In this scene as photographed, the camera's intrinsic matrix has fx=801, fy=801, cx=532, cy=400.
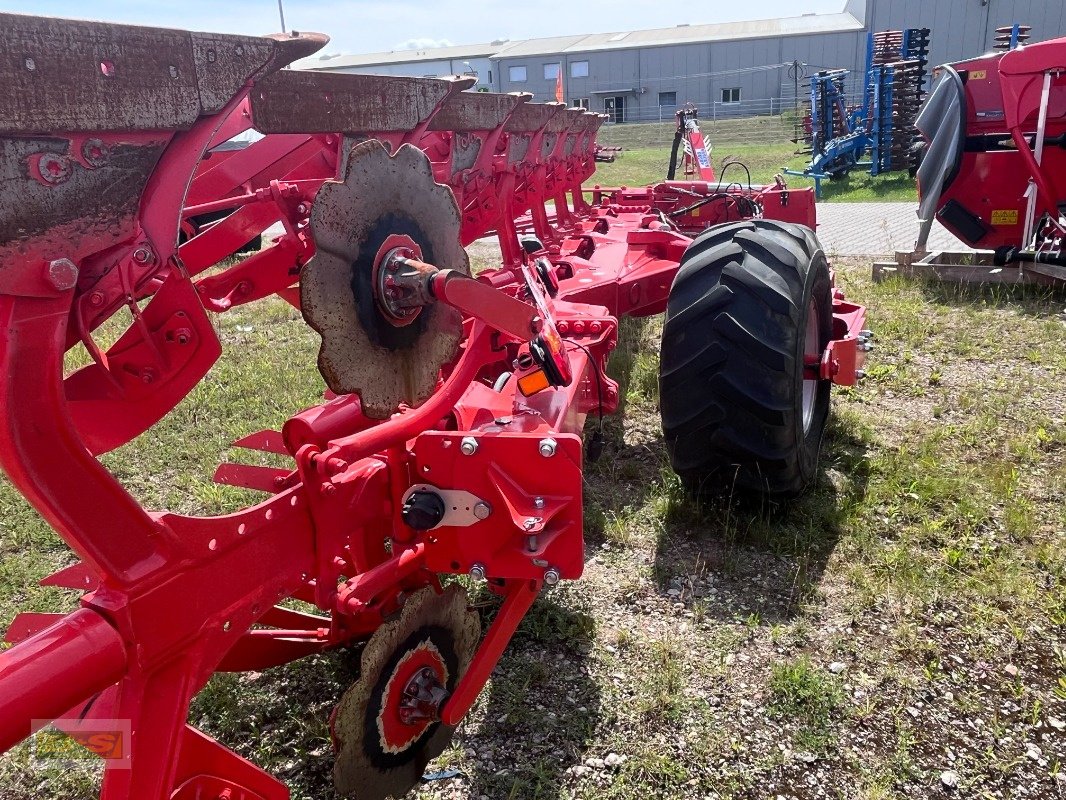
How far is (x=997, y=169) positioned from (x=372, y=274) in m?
7.24

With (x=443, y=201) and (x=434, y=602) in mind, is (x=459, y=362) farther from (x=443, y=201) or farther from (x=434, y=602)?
(x=434, y=602)

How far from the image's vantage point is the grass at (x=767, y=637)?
7.84ft

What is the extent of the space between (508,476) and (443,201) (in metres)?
0.76

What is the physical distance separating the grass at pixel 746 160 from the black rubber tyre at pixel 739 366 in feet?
17.5

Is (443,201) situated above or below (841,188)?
above

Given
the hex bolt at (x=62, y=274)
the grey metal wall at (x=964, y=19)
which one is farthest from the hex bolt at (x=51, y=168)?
the grey metal wall at (x=964, y=19)

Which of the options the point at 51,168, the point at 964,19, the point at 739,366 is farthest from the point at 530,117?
the point at 964,19

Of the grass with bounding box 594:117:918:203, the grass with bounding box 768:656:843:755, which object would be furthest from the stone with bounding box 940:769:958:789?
the grass with bounding box 594:117:918:203

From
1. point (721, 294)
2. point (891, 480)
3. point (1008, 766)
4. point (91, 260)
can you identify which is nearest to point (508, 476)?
point (91, 260)

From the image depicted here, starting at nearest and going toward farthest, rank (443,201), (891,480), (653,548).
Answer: (443,201), (653,548), (891,480)

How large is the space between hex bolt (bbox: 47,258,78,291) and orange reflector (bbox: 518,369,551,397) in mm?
1312

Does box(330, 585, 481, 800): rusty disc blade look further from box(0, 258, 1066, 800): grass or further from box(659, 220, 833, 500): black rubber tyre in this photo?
box(659, 220, 833, 500): black rubber tyre

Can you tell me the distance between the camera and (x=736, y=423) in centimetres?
310

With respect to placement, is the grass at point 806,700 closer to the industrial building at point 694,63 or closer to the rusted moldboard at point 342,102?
the rusted moldboard at point 342,102
